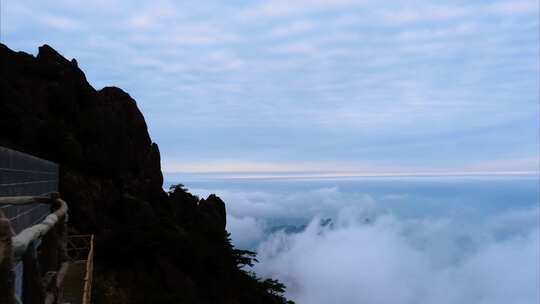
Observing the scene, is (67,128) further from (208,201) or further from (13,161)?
(13,161)

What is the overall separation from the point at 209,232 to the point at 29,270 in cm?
3865

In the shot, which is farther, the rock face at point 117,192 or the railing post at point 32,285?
the rock face at point 117,192

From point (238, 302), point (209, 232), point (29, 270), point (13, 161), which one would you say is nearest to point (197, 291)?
point (238, 302)

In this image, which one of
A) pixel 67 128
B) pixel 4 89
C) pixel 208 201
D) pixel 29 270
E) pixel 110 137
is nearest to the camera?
pixel 29 270

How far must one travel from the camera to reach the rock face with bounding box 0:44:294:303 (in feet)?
90.5

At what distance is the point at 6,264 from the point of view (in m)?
1.79

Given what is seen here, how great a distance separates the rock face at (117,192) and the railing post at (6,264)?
20.9 m

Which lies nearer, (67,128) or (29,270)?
(29,270)

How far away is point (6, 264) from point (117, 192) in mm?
37033

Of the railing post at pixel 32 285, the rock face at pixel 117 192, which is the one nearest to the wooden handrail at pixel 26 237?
the railing post at pixel 32 285

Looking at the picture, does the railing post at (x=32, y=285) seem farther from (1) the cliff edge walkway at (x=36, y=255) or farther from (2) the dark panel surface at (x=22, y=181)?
(2) the dark panel surface at (x=22, y=181)

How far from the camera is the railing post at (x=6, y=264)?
1.77 meters

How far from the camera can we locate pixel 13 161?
12.1 m

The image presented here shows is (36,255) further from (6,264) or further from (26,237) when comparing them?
(6,264)
